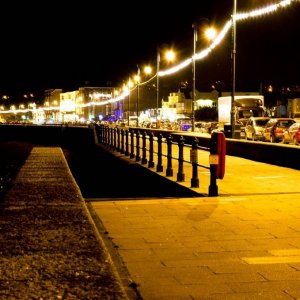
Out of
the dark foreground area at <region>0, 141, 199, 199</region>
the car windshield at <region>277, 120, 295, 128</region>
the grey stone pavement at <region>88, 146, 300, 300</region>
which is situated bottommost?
the dark foreground area at <region>0, 141, 199, 199</region>

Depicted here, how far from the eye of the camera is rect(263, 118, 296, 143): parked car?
3341 centimetres

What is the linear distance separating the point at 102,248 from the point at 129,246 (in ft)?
4.04

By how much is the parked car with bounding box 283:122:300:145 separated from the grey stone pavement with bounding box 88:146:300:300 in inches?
742

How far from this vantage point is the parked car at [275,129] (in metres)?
33.4

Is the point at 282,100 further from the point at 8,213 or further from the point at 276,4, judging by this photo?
the point at 8,213

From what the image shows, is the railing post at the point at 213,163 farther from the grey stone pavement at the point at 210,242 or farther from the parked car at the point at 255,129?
the parked car at the point at 255,129

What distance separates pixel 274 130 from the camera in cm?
3384


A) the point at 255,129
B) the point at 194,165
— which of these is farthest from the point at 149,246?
the point at 255,129

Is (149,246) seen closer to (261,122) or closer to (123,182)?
(123,182)

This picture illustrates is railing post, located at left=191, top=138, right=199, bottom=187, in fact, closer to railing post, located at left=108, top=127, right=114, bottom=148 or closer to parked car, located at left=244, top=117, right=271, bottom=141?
railing post, located at left=108, top=127, right=114, bottom=148

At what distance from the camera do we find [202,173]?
54.0ft

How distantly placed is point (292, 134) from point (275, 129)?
250cm

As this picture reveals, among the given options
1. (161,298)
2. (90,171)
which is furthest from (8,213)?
(90,171)

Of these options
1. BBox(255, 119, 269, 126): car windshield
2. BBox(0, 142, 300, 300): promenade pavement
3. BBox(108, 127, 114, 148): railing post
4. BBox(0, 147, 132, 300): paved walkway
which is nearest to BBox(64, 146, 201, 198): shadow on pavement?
BBox(0, 142, 300, 300): promenade pavement
